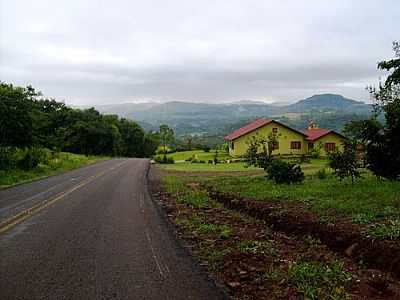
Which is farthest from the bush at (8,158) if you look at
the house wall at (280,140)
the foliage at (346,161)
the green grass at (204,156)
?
the house wall at (280,140)

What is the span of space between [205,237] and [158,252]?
171 cm

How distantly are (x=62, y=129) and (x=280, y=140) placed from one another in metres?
42.2

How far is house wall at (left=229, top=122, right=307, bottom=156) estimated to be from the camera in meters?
57.3

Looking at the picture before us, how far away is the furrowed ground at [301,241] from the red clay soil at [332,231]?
0.05 feet

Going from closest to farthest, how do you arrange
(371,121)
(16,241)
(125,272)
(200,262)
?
(125,272)
(200,262)
(16,241)
(371,121)

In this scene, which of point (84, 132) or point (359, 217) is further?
point (84, 132)

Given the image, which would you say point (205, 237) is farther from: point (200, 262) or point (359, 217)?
point (359, 217)

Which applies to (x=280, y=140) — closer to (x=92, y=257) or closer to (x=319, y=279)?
(x=92, y=257)

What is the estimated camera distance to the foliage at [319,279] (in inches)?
A: 216

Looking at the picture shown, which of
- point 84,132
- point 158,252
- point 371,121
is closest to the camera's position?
point 158,252

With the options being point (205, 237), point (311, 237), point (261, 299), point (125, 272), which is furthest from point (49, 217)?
point (261, 299)

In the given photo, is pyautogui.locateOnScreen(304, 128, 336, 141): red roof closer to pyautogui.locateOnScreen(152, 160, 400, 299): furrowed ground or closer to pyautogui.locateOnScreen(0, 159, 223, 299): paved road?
pyautogui.locateOnScreen(152, 160, 400, 299): furrowed ground

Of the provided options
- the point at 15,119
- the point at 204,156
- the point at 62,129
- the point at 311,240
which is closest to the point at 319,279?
the point at 311,240

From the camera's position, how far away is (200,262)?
7.17 meters
